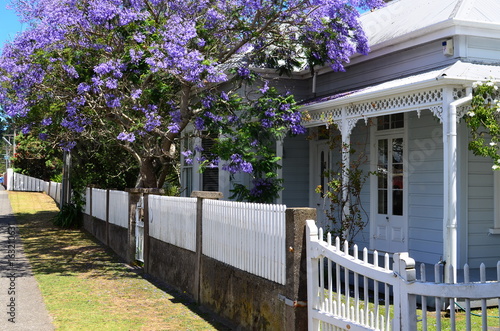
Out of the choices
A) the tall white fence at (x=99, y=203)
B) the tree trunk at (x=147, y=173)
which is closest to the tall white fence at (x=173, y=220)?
the tree trunk at (x=147, y=173)

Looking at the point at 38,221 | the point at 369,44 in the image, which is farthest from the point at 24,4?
the point at 38,221

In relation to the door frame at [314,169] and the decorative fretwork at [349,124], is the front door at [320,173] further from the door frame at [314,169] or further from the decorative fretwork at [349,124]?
the decorative fretwork at [349,124]

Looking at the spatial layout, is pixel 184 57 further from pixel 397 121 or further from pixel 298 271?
pixel 298 271

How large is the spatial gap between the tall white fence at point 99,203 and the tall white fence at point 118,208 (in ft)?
2.47

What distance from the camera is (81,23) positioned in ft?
41.4

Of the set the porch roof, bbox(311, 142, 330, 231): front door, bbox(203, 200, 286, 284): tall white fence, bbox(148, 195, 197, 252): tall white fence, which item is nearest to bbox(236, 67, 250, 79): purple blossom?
the porch roof

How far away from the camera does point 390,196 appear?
12.0 m

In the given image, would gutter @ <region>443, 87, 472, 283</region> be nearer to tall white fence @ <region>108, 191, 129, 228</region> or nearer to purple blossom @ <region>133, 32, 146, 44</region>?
purple blossom @ <region>133, 32, 146, 44</region>

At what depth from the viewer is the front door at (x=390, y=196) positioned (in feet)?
38.2

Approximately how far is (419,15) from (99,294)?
26.4ft

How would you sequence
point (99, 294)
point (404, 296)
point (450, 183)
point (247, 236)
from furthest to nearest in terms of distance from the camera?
point (99, 294) → point (450, 183) → point (247, 236) → point (404, 296)

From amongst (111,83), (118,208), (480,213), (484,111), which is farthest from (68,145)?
(484,111)

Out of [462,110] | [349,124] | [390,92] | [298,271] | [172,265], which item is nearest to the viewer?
[298,271]

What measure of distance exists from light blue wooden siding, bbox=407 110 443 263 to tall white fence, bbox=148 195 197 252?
4.41 m
